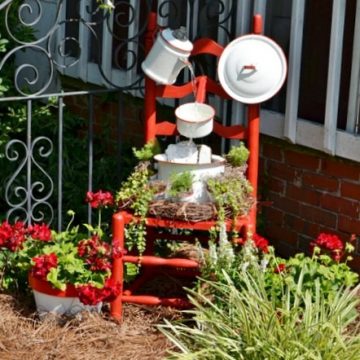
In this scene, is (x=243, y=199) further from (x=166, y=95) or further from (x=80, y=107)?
(x=80, y=107)

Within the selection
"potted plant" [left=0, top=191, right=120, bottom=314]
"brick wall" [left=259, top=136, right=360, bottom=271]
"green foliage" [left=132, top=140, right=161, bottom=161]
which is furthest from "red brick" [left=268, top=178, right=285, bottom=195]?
"potted plant" [left=0, top=191, right=120, bottom=314]

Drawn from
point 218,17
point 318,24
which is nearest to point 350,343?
point 318,24

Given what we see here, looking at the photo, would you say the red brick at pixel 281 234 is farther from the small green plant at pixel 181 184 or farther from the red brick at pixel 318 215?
the small green plant at pixel 181 184

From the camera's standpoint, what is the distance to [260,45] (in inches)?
188

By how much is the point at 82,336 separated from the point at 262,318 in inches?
38.0

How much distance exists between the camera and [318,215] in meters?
5.19

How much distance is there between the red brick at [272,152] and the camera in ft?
17.7

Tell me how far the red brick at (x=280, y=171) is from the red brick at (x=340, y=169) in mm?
258

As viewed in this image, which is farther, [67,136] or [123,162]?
[67,136]

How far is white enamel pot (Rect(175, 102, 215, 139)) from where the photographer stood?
4762 mm

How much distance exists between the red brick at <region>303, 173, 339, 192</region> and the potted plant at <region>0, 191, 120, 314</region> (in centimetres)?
108

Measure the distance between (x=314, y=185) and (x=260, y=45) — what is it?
0.82 m

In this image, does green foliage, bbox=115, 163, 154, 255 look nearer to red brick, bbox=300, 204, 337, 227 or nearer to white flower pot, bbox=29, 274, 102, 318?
white flower pot, bbox=29, 274, 102, 318

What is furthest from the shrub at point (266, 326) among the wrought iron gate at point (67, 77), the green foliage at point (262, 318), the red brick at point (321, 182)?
the wrought iron gate at point (67, 77)
